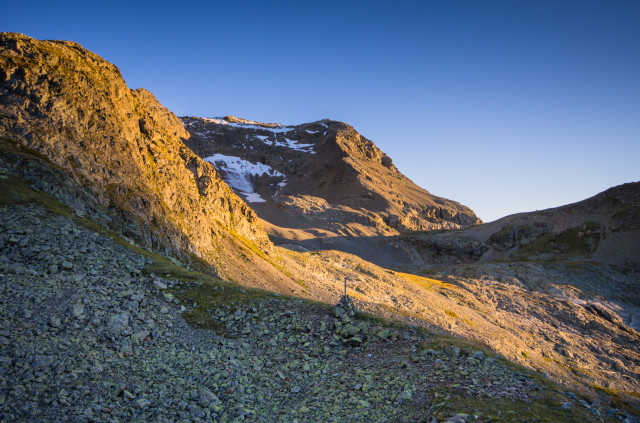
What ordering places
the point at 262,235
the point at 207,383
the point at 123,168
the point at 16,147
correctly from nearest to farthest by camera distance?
the point at 207,383
the point at 16,147
the point at 123,168
the point at 262,235

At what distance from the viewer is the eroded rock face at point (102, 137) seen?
35312 millimetres

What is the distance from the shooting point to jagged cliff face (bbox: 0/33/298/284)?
3538cm

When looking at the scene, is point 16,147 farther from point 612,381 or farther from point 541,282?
point 541,282

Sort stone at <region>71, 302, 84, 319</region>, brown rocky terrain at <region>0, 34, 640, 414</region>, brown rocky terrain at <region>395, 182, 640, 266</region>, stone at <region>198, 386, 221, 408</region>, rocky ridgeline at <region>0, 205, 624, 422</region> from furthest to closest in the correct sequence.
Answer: brown rocky terrain at <region>395, 182, 640, 266</region>
brown rocky terrain at <region>0, 34, 640, 414</region>
stone at <region>71, 302, 84, 319</region>
stone at <region>198, 386, 221, 408</region>
rocky ridgeline at <region>0, 205, 624, 422</region>

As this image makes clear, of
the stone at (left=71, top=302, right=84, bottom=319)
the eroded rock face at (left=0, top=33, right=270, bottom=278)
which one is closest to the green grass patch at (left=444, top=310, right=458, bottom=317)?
the eroded rock face at (left=0, top=33, right=270, bottom=278)

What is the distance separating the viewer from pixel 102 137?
41188 millimetres

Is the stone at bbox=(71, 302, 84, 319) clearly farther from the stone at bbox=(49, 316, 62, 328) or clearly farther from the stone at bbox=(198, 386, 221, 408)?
the stone at bbox=(198, 386, 221, 408)

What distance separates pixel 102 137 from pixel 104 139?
0.30m

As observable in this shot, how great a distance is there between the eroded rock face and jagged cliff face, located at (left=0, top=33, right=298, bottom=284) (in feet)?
0.31

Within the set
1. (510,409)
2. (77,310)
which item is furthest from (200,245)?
(510,409)

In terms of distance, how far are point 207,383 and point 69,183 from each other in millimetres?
27243

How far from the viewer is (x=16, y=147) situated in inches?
1246

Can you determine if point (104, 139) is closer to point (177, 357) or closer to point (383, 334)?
point (177, 357)

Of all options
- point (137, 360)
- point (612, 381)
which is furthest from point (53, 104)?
point (612, 381)
